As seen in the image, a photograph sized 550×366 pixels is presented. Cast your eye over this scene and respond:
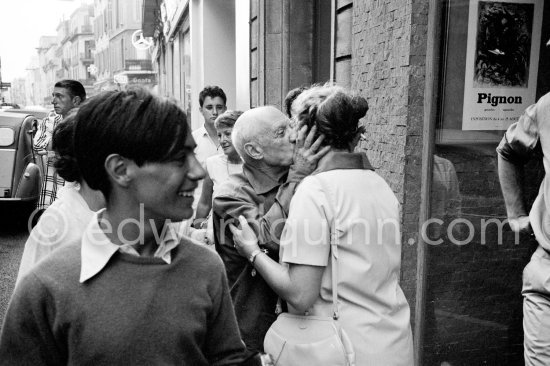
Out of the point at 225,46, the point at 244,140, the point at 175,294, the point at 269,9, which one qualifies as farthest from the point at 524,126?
the point at 225,46

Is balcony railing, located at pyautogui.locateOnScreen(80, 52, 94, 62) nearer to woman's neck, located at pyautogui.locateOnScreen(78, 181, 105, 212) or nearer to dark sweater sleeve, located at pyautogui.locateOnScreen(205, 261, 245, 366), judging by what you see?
woman's neck, located at pyautogui.locateOnScreen(78, 181, 105, 212)

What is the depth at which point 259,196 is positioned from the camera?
2.68m

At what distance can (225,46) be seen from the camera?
13336 millimetres

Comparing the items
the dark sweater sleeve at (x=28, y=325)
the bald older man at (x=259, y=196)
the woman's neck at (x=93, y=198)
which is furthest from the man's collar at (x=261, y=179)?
the dark sweater sleeve at (x=28, y=325)

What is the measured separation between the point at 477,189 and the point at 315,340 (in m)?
2.24

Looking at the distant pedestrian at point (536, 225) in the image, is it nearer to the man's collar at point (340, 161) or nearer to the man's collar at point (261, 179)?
the man's collar at point (340, 161)

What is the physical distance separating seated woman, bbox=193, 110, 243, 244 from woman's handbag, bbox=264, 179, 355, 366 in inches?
80.9

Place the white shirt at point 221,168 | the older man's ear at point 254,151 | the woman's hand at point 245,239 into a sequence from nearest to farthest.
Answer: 1. the woman's hand at point 245,239
2. the older man's ear at point 254,151
3. the white shirt at point 221,168

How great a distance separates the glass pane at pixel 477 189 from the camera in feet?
12.8

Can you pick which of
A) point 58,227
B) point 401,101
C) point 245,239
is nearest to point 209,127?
point 401,101

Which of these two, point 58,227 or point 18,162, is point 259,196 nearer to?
point 58,227

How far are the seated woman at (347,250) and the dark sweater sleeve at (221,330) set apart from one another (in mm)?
498

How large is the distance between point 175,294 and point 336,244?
2.64 feet

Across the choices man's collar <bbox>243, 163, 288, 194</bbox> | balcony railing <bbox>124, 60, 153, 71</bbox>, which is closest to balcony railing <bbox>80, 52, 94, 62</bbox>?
balcony railing <bbox>124, 60, 153, 71</bbox>
